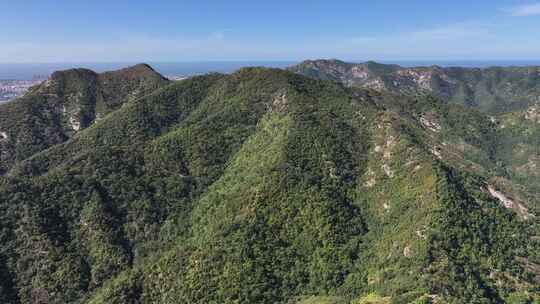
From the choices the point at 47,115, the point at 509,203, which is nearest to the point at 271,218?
the point at 509,203

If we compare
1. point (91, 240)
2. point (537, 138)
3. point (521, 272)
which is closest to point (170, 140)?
point (91, 240)

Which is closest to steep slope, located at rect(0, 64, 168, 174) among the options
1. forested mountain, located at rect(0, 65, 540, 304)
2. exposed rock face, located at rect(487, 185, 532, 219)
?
forested mountain, located at rect(0, 65, 540, 304)

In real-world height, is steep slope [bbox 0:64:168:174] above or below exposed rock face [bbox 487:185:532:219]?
above

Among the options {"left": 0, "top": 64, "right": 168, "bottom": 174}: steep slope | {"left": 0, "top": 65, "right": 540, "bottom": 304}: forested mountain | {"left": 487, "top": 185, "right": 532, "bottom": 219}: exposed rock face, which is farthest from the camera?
{"left": 0, "top": 64, "right": 168, "bottom": 174}: steep slope

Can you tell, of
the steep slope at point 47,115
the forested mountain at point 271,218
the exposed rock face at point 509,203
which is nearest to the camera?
the forested mountain at point 271,218

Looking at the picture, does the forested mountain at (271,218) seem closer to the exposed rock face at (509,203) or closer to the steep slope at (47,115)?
the exposed rock face at (509,203)

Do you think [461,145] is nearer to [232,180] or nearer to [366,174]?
[366,174]

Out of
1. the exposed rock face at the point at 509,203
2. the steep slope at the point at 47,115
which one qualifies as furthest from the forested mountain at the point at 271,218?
the steep slope at the point at 47,115

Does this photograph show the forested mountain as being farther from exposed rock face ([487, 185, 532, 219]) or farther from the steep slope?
the steep slope
